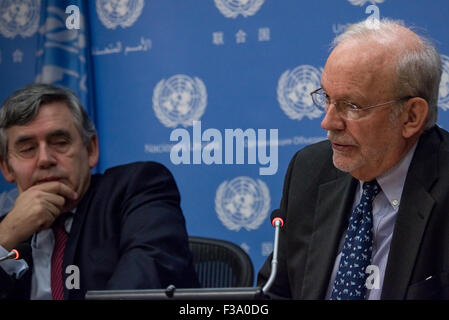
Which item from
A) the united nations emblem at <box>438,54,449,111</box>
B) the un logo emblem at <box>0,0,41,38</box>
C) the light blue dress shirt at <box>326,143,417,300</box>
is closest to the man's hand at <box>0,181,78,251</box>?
the light blue dress shirt at <box>326,143,417,300</box>

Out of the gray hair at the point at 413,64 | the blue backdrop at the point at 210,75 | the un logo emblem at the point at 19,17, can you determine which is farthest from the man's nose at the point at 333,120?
the un logo emblem at the point at 19,17

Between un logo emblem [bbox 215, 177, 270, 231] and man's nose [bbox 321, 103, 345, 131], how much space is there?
111 cm

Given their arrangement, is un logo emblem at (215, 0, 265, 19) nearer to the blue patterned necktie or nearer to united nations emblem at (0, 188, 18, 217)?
the blue patterned necktie

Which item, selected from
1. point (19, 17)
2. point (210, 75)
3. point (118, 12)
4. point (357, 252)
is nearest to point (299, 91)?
point (210, 75)

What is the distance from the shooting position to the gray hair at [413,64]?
179 cm

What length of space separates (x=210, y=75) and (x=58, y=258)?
47.0 inches

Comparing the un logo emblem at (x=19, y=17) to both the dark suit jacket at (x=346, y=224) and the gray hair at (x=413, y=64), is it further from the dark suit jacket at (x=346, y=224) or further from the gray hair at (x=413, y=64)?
the gray hair at (x=413, y=64)

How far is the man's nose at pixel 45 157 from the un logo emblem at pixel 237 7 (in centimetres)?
113

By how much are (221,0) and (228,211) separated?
1.00 m

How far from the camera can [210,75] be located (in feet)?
9.89

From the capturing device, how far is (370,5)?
2.74m

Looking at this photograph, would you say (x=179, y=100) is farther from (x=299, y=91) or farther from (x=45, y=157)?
(x=45, y=157)

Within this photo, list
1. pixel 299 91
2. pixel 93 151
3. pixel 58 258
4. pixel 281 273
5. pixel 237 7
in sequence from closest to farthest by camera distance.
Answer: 1. pixel 281 273
2. pixel 58 258
3. pixel 93 151
4. pixel 299 91
5. pixel 237 7
